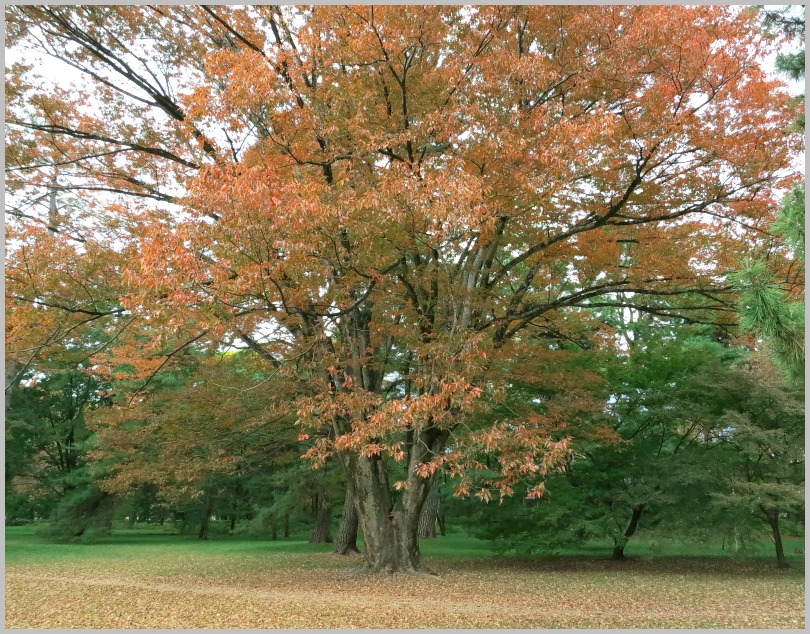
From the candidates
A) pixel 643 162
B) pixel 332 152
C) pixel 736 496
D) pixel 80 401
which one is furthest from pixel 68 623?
pixel 80 401

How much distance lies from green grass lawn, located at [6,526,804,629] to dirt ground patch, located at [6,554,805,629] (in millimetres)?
19

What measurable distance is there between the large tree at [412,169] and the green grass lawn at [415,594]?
1.61 metres

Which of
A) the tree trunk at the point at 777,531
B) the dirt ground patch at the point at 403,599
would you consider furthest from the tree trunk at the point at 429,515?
the tree trunk at the point at 777,531

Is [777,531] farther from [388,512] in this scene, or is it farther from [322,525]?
[322,525]

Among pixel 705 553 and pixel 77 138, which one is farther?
pixel 705 553

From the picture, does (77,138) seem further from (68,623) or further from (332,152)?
(68,623)

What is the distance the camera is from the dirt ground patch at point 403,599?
700cm

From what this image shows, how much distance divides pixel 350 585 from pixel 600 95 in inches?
323

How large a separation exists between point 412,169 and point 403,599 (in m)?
5.68

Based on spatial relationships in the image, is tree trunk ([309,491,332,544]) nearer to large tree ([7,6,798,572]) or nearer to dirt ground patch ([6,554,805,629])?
dirt ground patch ([6,554,805,629])

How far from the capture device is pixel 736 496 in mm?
12156

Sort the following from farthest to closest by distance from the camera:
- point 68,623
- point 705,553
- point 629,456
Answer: point 705,553
point 629,456
point 68,623

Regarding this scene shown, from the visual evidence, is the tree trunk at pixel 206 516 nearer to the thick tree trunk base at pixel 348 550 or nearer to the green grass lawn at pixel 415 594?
the green grass lawn at pixel 415 594

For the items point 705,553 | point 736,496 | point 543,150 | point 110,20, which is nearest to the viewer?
point 543,150
